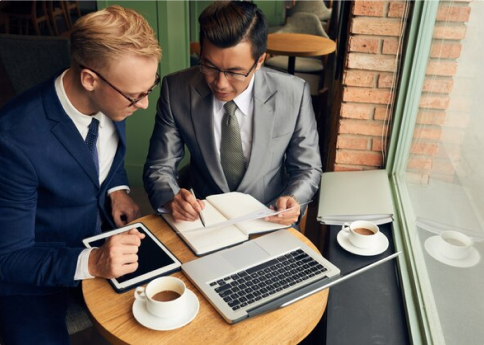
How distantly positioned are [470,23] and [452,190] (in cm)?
61

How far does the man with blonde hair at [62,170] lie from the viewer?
4.78ft

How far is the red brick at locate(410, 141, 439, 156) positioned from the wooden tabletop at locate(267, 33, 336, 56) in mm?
2607

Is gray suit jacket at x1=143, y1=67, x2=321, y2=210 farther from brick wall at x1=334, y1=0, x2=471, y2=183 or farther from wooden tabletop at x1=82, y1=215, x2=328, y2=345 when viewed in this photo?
wooden tabletop at x1=82, y1=215, x2=328, y2=345

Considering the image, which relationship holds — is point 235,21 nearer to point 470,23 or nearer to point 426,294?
point 470,23

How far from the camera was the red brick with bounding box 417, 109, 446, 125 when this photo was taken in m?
2.03

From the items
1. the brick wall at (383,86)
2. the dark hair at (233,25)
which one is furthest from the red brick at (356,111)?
the dark hair at (233,25)

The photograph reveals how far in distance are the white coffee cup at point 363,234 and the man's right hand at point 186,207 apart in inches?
21.4

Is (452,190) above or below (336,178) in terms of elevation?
above

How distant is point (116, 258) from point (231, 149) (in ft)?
2.61

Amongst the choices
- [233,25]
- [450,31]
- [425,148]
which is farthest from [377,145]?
[233,25]

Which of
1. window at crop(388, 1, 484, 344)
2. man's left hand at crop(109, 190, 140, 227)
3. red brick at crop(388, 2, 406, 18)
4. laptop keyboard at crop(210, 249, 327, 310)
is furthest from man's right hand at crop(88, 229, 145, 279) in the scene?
red brick at crop(388, 2, 406, 18)

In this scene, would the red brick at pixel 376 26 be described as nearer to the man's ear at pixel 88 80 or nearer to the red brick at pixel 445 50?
the red brick at pixel 445 50

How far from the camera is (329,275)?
1470 mm

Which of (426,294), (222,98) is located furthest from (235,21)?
(426,294)
